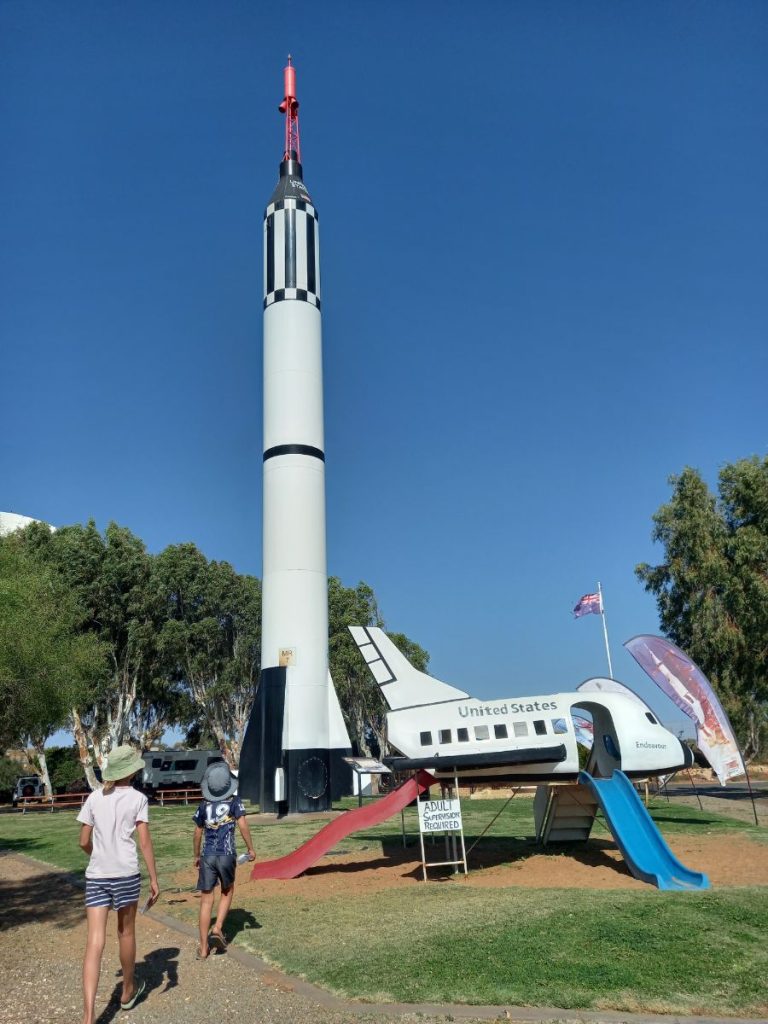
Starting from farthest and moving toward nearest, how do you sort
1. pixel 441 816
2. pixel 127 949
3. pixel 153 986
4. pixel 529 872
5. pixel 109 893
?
pixel 441 816 → pixel 529 872 → pixel 153 986 → pixel 127 949 → pixel 109 893

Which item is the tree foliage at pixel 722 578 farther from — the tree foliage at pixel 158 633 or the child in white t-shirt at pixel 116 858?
the child in white t-shirt at pixel 116 858

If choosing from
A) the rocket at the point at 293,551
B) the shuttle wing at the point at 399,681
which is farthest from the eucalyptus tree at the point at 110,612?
the shuttle wing at the point at 399,681

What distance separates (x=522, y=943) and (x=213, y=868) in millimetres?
3692

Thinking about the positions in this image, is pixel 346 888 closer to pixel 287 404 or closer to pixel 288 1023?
pixel 288 1023

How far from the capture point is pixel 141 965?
28.0 ft

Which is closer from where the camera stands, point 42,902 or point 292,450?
point 42,902

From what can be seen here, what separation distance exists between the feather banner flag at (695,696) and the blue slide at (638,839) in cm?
488

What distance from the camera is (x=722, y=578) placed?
1387 inches

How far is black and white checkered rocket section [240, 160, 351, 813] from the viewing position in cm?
2666

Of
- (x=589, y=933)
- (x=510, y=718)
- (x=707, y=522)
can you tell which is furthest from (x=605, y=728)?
(x=707, y=522)

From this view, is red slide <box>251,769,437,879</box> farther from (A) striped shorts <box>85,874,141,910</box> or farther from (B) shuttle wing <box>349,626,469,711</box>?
(A) striped shorts <box>85,874,141,910</box>

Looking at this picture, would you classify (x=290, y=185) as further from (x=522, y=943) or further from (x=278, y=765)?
(x=522, y=943)

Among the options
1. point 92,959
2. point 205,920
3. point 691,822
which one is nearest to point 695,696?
point 691,822

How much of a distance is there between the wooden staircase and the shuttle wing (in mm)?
3000
